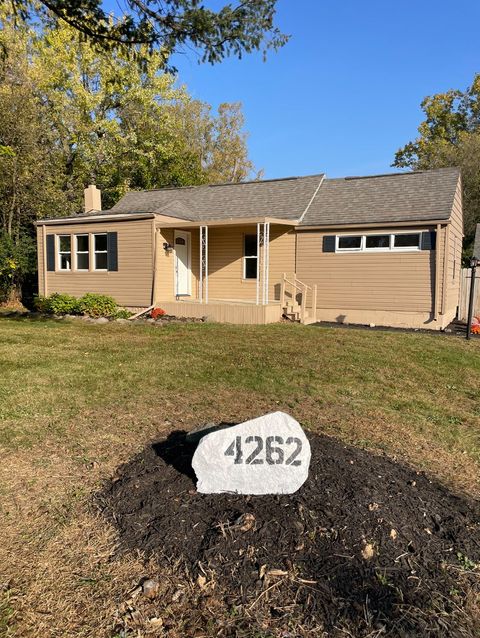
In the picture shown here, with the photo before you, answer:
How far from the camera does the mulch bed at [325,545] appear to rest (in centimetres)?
213

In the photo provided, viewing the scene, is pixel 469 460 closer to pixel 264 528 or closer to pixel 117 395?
pixel 264 528

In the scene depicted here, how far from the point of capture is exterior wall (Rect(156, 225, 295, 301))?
47.1ft

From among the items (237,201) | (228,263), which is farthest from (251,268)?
(237,201)

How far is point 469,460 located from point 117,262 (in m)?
12.5

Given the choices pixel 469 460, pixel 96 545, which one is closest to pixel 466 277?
pixel 469 460

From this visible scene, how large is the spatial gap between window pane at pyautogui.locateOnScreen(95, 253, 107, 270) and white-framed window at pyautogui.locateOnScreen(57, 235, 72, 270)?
1.08m

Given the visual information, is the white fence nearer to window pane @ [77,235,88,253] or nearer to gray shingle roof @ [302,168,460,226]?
gray shingle roof @ [302,168,460,226]

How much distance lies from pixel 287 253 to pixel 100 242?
6060 millimetres

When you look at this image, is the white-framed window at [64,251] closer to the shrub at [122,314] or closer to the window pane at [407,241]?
the shrub at [122,314]

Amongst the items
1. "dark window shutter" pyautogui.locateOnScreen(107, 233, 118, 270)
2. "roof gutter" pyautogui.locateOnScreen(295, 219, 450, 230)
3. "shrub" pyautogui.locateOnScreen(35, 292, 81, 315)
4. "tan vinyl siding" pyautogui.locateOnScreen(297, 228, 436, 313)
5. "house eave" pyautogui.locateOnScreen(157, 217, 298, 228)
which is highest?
"house eave" pyautogui.locateOnScreen(157, 217, 298, 228)

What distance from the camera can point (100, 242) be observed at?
1511 centimetres

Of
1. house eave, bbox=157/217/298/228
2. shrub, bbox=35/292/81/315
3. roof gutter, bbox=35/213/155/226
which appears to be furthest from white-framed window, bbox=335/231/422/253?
shrub, bbox=35/292/81/315

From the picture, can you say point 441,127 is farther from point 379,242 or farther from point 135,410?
point 135,410

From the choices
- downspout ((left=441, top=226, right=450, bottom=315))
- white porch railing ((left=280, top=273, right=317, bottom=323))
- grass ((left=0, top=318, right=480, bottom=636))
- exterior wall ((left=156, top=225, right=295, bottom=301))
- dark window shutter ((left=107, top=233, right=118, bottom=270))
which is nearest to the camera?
grass ((left=0, top=318, right=480, bottom=636))
